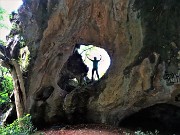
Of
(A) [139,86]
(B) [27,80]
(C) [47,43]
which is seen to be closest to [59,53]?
(C) [47,43]

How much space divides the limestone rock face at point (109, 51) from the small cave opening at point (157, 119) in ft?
2.54

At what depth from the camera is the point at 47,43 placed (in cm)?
984

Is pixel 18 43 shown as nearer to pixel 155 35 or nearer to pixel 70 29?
pixel 70 29

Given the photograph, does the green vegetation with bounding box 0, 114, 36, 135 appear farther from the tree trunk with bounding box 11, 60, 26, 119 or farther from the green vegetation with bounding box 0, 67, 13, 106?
the green vegetation with bounding box 0, 67, 13, 106

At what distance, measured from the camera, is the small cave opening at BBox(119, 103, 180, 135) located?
9.66m

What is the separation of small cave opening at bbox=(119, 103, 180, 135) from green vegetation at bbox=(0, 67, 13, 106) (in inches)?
173

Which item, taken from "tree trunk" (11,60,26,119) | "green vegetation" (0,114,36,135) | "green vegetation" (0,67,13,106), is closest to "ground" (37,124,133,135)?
"green vegetation" (0,114,36,135)

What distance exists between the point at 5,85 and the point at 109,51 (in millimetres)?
4537

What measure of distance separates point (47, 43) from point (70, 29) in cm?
94

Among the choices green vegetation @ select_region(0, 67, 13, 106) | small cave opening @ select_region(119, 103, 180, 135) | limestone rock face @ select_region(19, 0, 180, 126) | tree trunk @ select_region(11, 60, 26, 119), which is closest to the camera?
limestone rock face @ select_region(19, 0, 180, 126)

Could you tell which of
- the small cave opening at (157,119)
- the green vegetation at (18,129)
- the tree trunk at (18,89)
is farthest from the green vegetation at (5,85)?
the small cave opening at (157,119)

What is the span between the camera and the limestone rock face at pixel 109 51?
8492 millimetres

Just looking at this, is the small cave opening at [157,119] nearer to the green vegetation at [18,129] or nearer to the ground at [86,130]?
the ground at [86,130]

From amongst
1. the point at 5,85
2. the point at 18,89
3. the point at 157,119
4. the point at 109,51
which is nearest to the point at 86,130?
the point at 18,89
